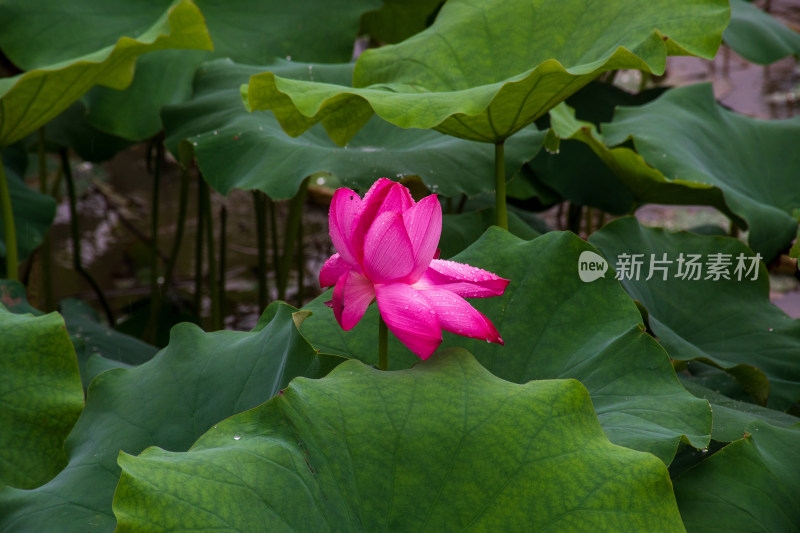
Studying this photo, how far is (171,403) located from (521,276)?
1.35 ft

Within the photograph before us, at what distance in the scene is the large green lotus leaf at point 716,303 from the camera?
45.2 inches

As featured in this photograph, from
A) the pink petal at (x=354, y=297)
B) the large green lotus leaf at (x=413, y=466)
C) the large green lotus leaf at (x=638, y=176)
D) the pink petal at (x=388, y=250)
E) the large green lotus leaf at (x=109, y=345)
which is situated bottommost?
the large green lotus leaf at (x=109, y=345)

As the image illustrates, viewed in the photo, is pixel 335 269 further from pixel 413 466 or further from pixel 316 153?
pixel 316 153

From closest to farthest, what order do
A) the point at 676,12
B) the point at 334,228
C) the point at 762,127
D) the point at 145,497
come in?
1. the point at 145,497
2. the point at 334,228
3. the point at 676,12
4. the point at 762,127

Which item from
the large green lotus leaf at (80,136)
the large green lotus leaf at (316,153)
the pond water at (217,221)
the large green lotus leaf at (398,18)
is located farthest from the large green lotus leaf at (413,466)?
the pond water at (217,221)

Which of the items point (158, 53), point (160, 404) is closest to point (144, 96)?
point (158, 53)

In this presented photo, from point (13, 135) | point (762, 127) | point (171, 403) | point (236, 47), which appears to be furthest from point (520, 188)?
point (171, 403)

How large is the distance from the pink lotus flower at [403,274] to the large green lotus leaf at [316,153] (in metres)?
0.54

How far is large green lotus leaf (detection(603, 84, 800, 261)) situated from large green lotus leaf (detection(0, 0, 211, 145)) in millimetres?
760

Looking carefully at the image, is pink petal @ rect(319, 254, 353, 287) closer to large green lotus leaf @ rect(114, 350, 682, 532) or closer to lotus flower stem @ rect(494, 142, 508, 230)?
large green lotus leaf @ rect(114, 350, 682, 532)

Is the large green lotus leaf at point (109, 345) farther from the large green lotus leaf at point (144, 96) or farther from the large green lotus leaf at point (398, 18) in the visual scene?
the large green lotus leaf at point (398, 18)

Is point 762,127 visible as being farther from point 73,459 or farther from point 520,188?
point 73,459

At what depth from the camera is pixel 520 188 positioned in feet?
5.98

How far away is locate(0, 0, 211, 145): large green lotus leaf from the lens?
119 cm
